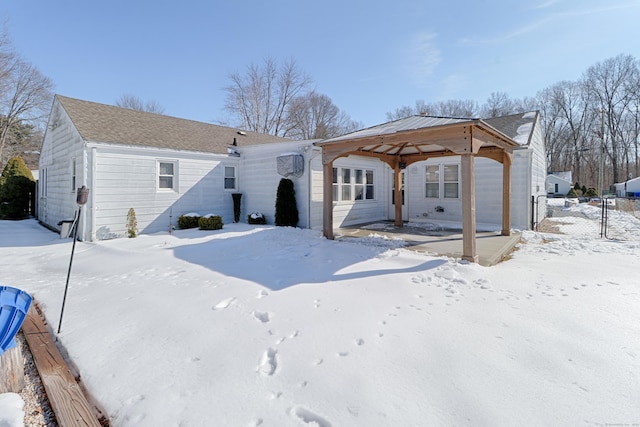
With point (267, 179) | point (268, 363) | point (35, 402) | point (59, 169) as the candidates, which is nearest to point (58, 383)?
point (35, 402)

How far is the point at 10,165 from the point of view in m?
15.5

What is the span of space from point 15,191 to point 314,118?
83.9ft

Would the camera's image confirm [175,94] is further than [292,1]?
Yes

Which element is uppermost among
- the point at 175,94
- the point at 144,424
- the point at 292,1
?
the point at 175,94

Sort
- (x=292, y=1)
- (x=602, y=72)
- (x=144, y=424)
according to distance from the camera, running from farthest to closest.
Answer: (x=602, y=72), (x=292, y=1), (x=144, y=424)

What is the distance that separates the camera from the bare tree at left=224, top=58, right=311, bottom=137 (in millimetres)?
30594

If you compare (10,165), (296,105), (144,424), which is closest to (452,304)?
(144,424)

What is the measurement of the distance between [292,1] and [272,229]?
7.79 m

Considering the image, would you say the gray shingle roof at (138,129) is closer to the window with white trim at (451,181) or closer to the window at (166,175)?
the window at (166,175)

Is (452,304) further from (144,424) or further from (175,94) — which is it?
(175,94)

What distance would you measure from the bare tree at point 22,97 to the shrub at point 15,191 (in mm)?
12259

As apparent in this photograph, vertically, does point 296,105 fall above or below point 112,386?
above

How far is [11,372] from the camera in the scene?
7.77ft

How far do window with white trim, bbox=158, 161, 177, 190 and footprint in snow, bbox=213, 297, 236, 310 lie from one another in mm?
7960
